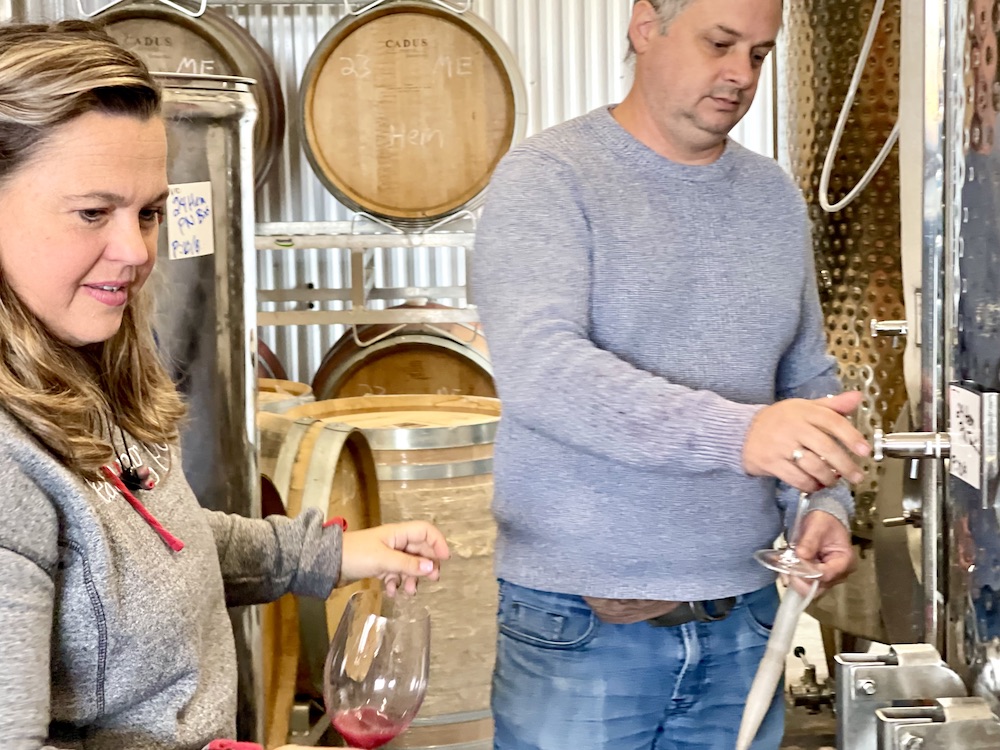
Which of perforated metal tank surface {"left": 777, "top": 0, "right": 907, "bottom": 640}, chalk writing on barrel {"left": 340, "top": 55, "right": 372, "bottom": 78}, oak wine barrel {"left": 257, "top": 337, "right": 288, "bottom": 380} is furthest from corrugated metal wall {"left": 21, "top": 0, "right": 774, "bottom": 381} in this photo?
perforated metal tank surface {"left": 777, "top": 0, "right": 907, "bottom": 640}

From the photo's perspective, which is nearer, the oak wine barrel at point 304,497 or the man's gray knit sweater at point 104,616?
the man's gray knit sweater at point 104,616

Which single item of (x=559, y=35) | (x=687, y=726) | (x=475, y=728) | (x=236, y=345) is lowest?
(x=475, y=728)

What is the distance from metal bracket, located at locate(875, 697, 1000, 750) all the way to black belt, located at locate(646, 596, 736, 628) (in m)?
0.70

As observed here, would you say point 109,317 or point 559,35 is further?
point 559,35

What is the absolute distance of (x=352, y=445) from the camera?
244 cm

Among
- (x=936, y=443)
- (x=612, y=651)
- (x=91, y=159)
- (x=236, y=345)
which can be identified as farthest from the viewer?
(x=236, y=345)

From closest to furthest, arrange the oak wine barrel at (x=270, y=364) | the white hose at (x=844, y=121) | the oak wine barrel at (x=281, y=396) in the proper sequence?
the white hose at (x=844, y=121) → the oak wine barrel at (x=281, y=396) → the oak wine barrel at (x=270, y=364)

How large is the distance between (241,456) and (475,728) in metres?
0.88

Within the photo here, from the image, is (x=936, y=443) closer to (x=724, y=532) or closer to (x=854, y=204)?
(x=724, y=532)

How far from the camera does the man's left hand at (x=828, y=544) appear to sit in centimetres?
144

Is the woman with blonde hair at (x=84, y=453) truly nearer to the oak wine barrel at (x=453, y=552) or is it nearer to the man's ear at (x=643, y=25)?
the man's ear at (x=643, y=25)

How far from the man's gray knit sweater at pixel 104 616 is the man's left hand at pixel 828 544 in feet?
2.30

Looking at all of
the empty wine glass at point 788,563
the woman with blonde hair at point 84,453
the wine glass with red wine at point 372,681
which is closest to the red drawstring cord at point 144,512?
the woman with blonde hair at point 84,453

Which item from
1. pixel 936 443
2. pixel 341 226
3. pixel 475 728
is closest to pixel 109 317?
pixel 936 443
